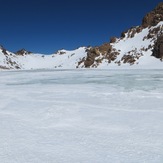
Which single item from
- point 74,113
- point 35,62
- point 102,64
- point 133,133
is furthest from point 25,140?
point 35,62

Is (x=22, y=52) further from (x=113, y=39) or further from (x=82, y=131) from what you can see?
(x=82, y=131)

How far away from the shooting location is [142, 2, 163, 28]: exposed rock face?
60.9 m

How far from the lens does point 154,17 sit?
2457 inches

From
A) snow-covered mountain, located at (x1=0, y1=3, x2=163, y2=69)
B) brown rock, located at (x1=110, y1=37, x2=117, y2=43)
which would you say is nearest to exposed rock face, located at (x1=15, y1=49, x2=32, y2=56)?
brown rock, located at (x1=110, y1=37, x2=117, y2=43)

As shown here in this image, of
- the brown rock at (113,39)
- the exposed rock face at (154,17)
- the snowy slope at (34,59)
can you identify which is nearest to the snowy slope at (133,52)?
the brown rock at (113,39)

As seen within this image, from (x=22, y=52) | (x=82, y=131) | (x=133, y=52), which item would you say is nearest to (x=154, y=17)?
(x=133, y=52)

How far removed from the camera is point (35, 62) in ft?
427

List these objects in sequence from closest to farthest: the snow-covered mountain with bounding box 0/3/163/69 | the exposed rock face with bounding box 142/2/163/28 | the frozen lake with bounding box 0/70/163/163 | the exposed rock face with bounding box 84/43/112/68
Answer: the frozen lake with bounding box 0/70/163/163 < the snow-covered mountain with bounding box 0/3/163/69 < the exposed rock face with bounding box 84/43/112/68 < the exposed rock face with bounding box 142/2/163/28

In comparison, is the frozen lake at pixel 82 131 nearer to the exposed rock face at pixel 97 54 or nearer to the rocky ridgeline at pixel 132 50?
the rocky ridgeline at pixel 132 50

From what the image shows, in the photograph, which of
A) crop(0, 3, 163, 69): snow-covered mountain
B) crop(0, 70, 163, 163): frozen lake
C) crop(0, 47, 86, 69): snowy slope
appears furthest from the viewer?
crop(0, 47, 86, 69): snowy slope

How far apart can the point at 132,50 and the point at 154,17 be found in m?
11.4

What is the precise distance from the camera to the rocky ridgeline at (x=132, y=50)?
171 ft

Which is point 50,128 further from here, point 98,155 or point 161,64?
point 161,64

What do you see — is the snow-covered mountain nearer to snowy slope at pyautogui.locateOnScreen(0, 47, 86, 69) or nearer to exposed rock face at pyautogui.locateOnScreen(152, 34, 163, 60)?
exposed rock face at pyautogui.locateOnScreen(152, 34, 163, 60)
